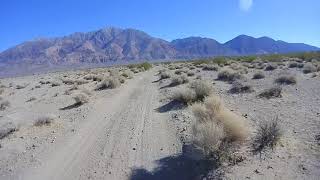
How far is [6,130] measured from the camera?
52.2ft

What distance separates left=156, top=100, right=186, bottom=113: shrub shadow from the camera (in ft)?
63.3

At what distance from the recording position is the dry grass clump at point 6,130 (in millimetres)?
15526

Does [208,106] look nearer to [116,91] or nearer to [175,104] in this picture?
[175,104]

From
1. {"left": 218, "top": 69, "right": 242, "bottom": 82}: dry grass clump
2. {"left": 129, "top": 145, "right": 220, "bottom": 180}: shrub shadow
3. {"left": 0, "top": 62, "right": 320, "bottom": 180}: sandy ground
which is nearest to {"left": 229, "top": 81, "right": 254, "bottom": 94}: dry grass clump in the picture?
{"left": 0, "top": 62, "right": 320, "bottom": 180}: sandy ground

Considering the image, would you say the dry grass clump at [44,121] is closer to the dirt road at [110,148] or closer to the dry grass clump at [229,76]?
the dirt road at [110,148]

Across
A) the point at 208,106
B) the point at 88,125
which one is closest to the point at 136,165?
the point at 208,106

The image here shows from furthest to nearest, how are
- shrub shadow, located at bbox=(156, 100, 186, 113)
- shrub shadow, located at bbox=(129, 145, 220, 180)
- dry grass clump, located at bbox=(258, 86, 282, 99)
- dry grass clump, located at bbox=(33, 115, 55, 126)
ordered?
dry grass clump, located at bbox=(258, 86, 282, 99) < shrub shadow, located at bbox=(156, 100, 186, 113) < dry grass clump, located at bbox=(33, 115, 55, 126) < shrub shadow, located at bbox=(129, 145, 220, 180)

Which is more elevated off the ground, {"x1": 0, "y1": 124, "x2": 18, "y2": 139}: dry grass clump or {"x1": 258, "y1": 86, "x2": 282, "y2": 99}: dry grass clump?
{"x1": 258, "y1": 86, "x2": 282, "y2": 99}: dry grass clump

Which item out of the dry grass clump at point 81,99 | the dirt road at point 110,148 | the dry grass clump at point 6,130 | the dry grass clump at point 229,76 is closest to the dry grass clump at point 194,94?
the dirt road at point 110,148

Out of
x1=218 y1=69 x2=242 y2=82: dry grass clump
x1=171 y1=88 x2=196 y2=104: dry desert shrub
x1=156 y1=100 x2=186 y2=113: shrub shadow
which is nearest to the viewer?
x1=156 y1=100 x2=186 y2=113: shrub shadow

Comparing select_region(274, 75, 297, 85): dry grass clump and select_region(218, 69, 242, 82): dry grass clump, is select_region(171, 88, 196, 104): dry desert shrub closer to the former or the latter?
select_region(274, 75, 297, 85): dry grass clump

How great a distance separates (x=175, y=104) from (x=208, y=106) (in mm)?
7232

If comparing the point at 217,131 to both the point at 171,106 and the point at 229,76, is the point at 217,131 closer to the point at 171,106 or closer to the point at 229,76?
the point at 171,106

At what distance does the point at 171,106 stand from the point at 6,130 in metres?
7.77
